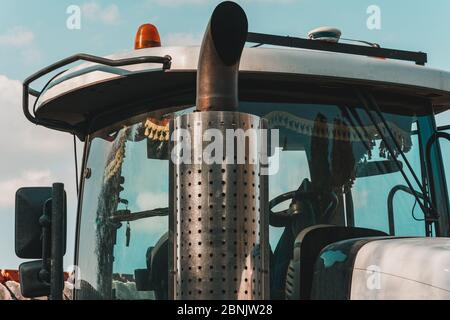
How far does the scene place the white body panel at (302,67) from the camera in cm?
346

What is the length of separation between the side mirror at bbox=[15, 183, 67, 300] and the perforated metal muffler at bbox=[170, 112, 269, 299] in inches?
44.9

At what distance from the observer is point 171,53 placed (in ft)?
11.4

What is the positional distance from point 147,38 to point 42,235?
38.0 inches

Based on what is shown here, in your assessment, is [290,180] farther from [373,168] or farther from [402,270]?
[402,270]

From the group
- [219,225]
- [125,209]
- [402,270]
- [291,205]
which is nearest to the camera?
[219,225]

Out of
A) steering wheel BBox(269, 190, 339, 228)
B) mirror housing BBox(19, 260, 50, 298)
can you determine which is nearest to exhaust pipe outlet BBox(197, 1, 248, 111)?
steering wheel BBox(269, 190, 339, 228)

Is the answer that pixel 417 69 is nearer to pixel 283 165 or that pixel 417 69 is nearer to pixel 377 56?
pixel 377 56

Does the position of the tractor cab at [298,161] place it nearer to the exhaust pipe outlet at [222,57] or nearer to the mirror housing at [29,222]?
the mirror housing at [29,222]

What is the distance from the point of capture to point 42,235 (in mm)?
3594

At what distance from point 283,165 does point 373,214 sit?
0.48 m

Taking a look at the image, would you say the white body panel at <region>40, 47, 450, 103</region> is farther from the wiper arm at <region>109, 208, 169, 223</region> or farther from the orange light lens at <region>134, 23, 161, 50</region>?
the wiper arm at <region>109, 208, 169, 223</region>

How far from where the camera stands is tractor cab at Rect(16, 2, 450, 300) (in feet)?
10.8

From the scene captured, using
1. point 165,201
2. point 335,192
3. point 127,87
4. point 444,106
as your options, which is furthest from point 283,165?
point 444,106

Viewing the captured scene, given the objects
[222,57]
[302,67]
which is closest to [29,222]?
[302,67]
